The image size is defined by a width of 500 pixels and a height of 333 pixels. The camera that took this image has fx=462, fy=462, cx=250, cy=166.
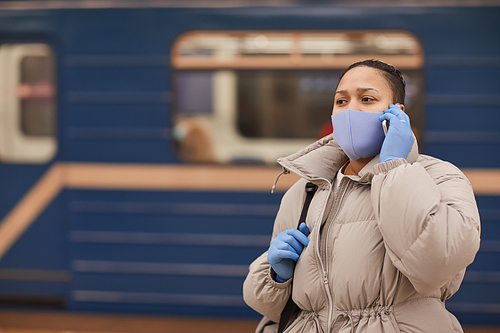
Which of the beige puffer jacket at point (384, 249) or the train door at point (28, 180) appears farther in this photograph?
the train door at point (28, 180)

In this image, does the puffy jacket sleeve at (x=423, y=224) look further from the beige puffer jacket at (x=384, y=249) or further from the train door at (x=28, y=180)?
the train door at (x=28, y=180)

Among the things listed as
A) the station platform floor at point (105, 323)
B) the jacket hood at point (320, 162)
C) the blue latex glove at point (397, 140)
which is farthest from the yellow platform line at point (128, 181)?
the blue latex glove at point (397, 140)

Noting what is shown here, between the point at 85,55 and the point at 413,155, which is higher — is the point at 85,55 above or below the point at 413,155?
above

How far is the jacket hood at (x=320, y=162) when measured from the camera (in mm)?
1250

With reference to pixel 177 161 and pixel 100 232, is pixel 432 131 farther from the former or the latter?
pixel 100 232

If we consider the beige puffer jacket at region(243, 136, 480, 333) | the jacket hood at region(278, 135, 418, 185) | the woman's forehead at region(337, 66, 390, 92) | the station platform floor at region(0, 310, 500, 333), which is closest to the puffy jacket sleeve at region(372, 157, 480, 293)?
the beige puffer jacket at region(243, 136, 480, 333)

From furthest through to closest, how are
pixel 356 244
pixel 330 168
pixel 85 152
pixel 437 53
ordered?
pixel 85 152 → pixel 437 53 → pixel 330 168 → pixel 356 244

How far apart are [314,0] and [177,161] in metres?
1.46

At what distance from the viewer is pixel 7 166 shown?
3459 millimetres

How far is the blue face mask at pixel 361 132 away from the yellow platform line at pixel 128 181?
1.91 m

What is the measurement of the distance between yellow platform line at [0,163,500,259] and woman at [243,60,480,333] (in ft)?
6.16

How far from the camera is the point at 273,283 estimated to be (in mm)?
1271

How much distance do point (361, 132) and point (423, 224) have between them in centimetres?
30

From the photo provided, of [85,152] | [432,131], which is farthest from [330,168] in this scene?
[85,152]
